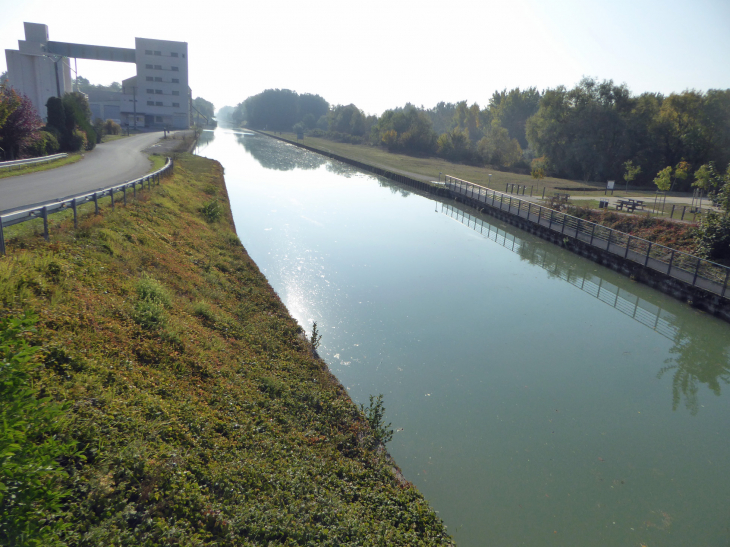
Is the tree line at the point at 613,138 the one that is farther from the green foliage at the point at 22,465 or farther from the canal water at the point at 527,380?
the green foliage at the point at 22,465

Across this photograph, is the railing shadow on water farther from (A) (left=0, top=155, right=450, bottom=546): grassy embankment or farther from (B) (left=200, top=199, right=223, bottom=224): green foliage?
(B) (left=200, top=199, right=223, bottom=224): green foliage

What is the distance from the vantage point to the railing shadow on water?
1270 centimetres

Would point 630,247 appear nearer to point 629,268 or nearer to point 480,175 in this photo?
point 629,268

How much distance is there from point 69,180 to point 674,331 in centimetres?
2461

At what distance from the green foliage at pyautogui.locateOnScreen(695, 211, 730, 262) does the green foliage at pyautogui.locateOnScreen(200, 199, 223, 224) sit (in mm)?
22802

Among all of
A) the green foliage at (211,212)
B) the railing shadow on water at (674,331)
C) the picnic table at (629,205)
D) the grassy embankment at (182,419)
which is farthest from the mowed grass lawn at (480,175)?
the grassy embankment at (182,419)

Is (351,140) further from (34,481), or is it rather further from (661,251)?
(34,481)

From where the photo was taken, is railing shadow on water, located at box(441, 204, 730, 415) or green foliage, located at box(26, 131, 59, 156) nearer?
railing shadow on water, located at box(441, 204, 730, 415)

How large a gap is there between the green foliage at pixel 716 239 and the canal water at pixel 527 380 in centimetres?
337

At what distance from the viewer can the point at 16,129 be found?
2438 centimetres

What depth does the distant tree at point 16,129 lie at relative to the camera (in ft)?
78.6

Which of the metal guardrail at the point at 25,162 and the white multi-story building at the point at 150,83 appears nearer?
the metal guardrail at the point at 25,162

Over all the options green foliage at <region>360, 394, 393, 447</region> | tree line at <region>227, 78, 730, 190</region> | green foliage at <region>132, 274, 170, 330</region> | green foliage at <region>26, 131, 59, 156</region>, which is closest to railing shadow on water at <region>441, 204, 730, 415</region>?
green foliage at <region>360, 394, 393, 447</region>

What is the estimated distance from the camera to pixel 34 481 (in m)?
3.54
